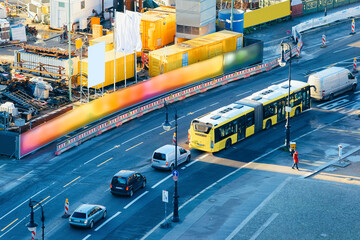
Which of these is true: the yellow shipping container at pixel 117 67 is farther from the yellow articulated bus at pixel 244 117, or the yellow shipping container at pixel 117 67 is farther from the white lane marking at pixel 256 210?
the white lane marking at pixel 256 210

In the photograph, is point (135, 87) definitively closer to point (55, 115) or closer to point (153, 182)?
point (55, 115)

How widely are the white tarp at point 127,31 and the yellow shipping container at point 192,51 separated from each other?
15.0ft

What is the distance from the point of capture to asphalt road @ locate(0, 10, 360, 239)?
58.5 m

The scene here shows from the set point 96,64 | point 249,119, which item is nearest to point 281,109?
point 249,119

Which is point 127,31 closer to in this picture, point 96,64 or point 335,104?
point 96,64

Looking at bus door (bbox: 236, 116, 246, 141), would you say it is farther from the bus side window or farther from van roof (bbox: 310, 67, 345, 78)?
van roof (bbox: 310, 67, 345, 78)

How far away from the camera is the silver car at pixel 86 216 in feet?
187

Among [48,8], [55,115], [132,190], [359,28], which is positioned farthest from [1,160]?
[359,28]

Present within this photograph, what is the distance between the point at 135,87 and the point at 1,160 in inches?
643

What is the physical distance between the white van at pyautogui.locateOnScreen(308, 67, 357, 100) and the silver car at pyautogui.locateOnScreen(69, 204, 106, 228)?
104ft

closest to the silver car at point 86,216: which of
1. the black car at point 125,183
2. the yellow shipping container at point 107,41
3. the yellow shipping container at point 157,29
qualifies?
the black car at point 125,183

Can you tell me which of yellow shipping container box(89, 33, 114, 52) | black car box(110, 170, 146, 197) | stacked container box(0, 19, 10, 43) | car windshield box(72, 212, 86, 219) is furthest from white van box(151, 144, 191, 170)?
stacked container box(0, 19, 10, 43)

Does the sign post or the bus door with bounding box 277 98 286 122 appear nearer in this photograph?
the sign post

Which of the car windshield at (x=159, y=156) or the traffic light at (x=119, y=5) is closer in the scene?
the car windshield at (x=159, y=156)
